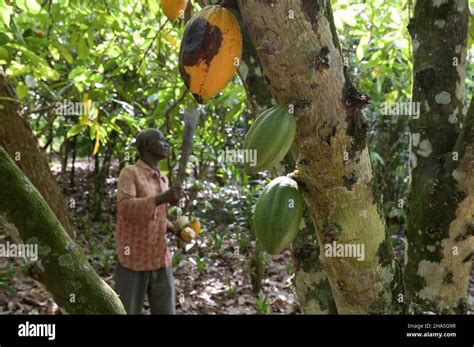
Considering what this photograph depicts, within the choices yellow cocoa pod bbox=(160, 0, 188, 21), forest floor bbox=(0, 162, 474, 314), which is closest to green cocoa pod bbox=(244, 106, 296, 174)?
yellow cocoa pod bbox=(160, 0, 188, 21)

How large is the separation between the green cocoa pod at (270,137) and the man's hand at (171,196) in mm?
1637

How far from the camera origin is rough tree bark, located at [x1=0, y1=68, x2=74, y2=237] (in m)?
2.20

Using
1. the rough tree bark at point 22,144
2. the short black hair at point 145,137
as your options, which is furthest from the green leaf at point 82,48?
the short black hair at point 145,137

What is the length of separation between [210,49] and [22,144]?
1866mm

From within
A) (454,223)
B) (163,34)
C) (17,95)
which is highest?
(163,34)

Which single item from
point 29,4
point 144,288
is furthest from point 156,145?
point 29,4

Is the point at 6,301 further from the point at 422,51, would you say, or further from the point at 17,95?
the point at 422,51

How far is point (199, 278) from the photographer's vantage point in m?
3.67

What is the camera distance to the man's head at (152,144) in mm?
2562

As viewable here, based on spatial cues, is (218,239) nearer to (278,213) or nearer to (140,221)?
(140,221)

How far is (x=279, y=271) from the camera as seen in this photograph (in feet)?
12.6

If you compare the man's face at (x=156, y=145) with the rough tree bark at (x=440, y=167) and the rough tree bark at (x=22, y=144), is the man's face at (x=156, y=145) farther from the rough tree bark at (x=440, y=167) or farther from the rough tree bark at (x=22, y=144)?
the rough tree bark at (x=440, y=167)
